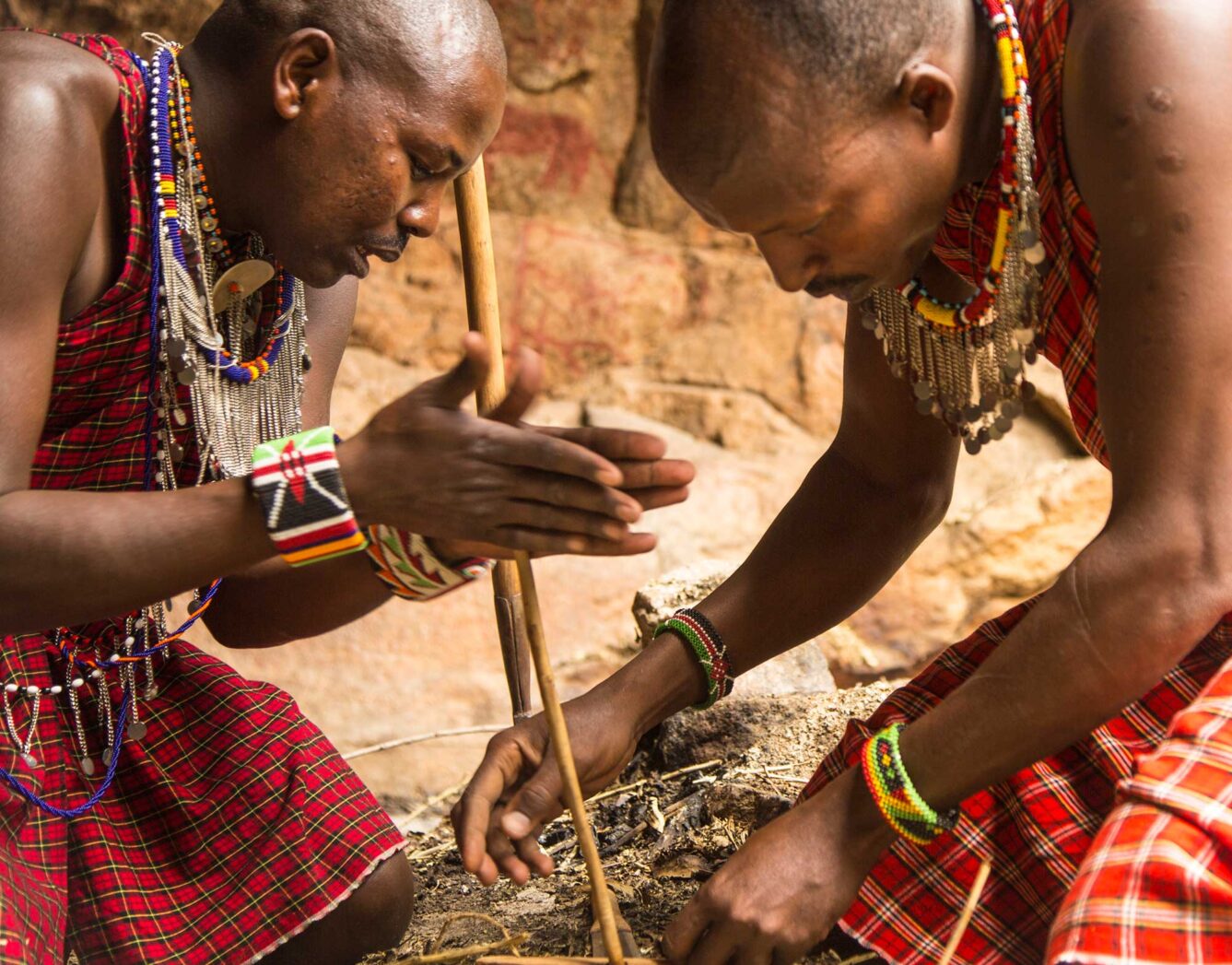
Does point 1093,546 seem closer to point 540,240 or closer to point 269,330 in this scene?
point 269,330

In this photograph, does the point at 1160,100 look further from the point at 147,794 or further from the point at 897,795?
the point at 147,794

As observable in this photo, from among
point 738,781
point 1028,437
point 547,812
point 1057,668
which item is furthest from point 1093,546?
point 1028,437

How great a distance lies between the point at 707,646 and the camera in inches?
77.0

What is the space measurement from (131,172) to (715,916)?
131 cm

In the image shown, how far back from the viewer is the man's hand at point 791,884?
59.1 inches

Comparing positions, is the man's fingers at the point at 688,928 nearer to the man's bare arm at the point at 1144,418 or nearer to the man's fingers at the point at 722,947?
the man's fingers at the point at 722,947

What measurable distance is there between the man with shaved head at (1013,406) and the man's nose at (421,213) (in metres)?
0.48

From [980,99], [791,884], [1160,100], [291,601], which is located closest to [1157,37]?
[1160,100]

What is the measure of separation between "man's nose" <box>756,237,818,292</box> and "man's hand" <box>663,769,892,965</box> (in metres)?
0.62

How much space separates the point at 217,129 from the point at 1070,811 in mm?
1524

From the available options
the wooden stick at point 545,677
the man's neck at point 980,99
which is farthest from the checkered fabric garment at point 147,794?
the man's neck at point 980,99

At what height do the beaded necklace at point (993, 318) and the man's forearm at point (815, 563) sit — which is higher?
the beaded necklace at point (993, 318)

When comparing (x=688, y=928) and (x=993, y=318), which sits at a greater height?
(x=993, y=318)

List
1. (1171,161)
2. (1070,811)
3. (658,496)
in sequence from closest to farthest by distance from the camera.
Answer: (1171,161) < (658,496) < (1070,811)
